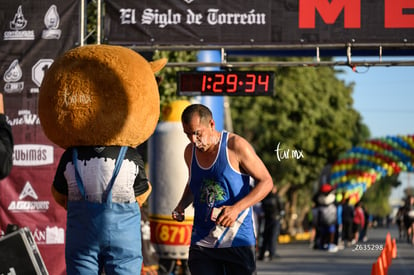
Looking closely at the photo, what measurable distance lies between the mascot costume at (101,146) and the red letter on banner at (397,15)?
15.5 feet

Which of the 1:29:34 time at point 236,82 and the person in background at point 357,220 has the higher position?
the 1:29:34 time at point 236,82

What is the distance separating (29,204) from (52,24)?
2.20 metres

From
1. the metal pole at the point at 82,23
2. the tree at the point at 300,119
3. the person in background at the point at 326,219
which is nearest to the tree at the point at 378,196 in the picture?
the tree at the point at 300,119

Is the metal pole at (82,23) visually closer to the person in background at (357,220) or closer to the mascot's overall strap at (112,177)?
the mascot's overall strap at (112,177)

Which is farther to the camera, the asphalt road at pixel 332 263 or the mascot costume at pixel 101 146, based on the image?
the asphalt road at pixel 332 263

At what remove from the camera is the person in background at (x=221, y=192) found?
7.52m

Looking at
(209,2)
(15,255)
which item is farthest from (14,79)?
(15,255)

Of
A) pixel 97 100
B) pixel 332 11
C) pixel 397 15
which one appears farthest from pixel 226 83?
pixel 97 100

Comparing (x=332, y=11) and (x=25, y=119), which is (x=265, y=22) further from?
(x=25, y=119)

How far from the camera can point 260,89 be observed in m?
12.0

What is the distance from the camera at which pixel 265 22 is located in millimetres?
11812

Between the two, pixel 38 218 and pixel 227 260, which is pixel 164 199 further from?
pixel 227 260

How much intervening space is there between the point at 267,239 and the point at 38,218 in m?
10.9

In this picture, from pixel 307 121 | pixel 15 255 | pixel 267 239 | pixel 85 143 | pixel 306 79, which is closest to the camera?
pixel 15 255
